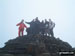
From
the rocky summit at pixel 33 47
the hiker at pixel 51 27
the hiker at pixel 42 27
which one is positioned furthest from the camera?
the hiker at pixel 42 27

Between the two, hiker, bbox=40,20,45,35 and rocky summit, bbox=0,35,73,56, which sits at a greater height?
hiker, bbox=40,20,45,35

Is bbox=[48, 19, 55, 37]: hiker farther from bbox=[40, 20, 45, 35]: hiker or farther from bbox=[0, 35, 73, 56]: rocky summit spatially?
bbox=[0, 35, 73, 56]: rocky summit

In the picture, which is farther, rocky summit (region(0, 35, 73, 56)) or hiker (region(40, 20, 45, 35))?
hiker (region(40, 20, 45, 35))

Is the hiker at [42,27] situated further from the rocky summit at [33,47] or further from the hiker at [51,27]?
the rocky summit at [33,47]

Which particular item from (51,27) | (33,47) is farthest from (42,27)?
(33,47)

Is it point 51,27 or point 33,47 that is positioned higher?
point 51,27

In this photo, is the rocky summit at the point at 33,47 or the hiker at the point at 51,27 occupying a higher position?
the hiker at the point at 51,27

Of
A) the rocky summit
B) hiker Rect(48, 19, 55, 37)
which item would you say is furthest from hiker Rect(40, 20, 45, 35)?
the rocky summit

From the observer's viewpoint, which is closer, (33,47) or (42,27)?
(33,47)

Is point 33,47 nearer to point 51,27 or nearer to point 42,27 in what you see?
point 42,27

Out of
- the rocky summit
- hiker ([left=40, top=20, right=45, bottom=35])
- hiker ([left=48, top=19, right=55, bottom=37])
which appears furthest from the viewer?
hiker ([left=40, top=20, right=45, bottom=35])

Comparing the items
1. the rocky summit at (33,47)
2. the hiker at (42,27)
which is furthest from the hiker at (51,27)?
the rocky summit at (33,47)

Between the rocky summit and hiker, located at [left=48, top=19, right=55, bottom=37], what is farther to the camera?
hiker, located at [left=48, top=19, right=55, bottom=37]

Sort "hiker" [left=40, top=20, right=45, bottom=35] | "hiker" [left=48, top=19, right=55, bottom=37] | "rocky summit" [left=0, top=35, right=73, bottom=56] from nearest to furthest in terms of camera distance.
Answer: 1. "rocky summit" [left=0, top=35, right=73, bottom=56]
2. "hiker" [left=48, top=19, right=55, bottom=37]
3. "hiker" [left=40, top=20, right=45, bottom=35]
